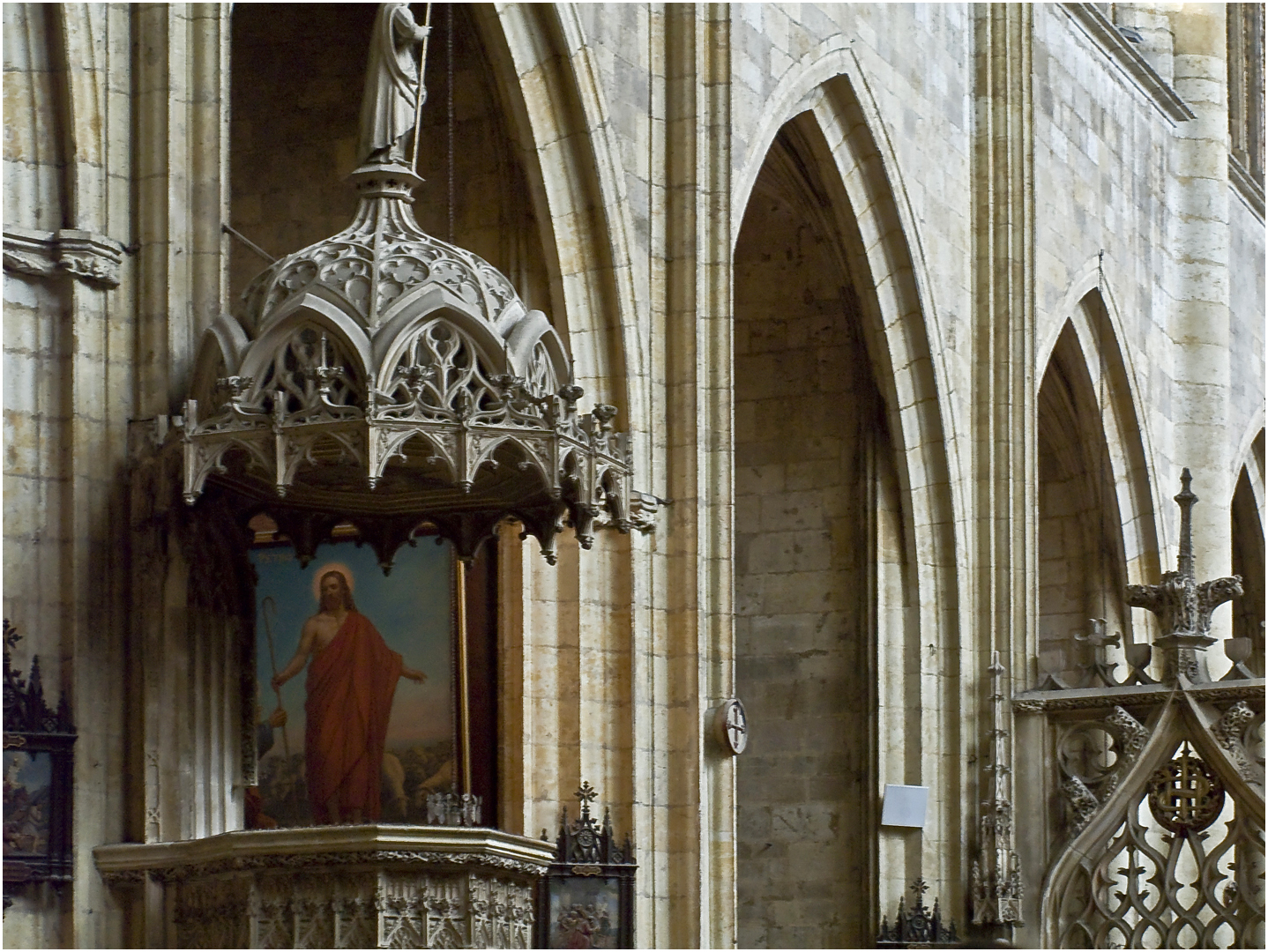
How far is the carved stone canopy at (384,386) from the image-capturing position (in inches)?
512

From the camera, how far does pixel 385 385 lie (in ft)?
42.9

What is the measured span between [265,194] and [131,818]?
669cm

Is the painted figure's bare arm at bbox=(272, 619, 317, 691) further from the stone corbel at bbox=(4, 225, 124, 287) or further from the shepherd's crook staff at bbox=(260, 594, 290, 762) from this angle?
the stone corbel at bbox=(4, 225, 124, 287)

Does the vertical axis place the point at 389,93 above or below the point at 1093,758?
above

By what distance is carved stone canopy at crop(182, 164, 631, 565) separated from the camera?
42.6 feet

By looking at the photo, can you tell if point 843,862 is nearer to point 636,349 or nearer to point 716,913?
point 716,913

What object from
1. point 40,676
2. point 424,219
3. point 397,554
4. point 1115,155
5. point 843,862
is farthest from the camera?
point 1115,155

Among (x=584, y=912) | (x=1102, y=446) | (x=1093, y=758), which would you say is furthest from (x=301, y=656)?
(x=1102, y=446)

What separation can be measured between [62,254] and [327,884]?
3035 millimetres

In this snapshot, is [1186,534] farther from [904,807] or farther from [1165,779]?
[904,807]

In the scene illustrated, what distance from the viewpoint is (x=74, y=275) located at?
12969 millimetres

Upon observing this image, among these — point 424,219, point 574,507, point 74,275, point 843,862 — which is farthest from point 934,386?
point 74,275

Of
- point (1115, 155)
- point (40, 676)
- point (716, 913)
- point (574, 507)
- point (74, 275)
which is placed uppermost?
point (1115, 155)

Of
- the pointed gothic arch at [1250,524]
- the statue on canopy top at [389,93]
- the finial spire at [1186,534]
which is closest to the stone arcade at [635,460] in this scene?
the statue on canopy top at [389,93]
